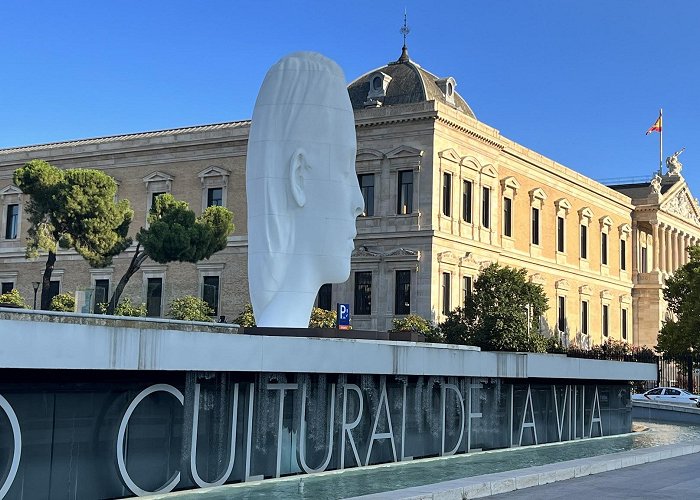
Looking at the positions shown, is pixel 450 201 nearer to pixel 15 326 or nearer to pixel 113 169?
pixel 113 169

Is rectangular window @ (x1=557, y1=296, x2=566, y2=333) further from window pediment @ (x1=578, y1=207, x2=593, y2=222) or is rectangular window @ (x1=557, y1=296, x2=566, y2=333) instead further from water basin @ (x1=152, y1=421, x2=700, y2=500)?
water basin @ (x1=152, y1=421, x2=700, y2=500)

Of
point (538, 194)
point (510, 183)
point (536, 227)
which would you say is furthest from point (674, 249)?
point (510, 183)

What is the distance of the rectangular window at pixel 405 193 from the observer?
1748 inches

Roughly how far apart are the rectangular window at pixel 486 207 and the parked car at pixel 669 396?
10.6 metres

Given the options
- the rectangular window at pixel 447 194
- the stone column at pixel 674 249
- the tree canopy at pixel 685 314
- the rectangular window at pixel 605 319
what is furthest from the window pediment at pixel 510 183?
the stone column at pixel 674 249

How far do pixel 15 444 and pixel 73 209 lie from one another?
1086 inches

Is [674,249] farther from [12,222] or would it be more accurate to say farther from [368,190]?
[12,222]

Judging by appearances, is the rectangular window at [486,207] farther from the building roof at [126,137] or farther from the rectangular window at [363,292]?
the building roof at [126,137]

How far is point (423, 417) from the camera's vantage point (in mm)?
18516

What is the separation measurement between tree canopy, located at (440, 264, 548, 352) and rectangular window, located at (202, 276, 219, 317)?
11.1m

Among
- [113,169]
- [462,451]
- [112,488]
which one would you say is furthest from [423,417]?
[113,169]

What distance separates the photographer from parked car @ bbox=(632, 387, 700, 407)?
43125 mm

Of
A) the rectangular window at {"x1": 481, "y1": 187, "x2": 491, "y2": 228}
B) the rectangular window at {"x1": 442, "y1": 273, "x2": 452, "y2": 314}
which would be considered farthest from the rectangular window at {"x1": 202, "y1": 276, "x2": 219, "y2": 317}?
the rectangular window at {"x1": 481, "y1": 187, "x2": 491, "y2": 228}

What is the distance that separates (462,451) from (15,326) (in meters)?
11.0
